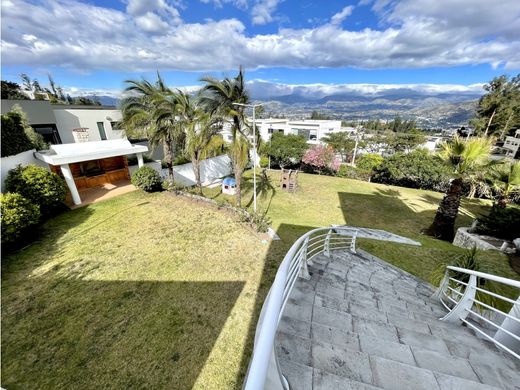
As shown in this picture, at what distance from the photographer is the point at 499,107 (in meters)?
→ 31.9

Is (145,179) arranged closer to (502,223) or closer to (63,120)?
(63,120)

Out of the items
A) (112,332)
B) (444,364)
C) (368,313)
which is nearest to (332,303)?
(368,313)

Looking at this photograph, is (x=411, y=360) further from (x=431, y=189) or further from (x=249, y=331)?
(x=431, y=189)

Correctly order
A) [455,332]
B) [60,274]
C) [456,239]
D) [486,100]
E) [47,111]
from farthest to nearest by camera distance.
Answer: [486,100] → [47,111] → [456,239] → [60,274] → [455,332]

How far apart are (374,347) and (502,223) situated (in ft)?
35.5

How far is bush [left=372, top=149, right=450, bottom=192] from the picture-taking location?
21438 millimetres

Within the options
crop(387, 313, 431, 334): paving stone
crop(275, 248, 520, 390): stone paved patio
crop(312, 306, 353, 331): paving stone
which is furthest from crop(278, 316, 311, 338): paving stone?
crop(387, 313, 431, 334): paving stone

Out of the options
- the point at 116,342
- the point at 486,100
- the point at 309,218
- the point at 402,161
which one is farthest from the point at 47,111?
the point at 486,100

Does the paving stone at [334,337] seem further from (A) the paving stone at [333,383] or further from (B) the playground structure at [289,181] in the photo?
(B) the playground structure at [289,181]

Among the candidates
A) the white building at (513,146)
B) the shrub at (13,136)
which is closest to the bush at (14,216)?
the shrub at (13,136)

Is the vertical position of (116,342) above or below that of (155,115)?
below

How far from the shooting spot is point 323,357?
A: 2.33 metres

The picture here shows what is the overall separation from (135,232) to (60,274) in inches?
104

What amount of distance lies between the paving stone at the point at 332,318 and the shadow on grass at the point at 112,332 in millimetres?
2746
